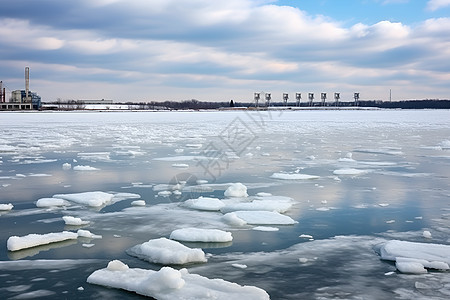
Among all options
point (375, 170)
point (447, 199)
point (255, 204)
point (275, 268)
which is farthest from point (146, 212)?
point (375, 170)

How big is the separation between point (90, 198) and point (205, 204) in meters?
1.93

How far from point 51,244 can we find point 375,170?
27.1 feet

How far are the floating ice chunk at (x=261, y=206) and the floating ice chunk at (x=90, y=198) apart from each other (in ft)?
6.58

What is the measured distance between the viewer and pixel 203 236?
547cm

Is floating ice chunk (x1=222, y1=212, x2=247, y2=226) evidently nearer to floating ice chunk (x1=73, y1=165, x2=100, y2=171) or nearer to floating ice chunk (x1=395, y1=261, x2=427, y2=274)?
floating ice chunk (x1=395, y1=261, x2=427, y2=274)

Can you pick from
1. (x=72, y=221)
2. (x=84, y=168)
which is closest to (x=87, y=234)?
(x=72, y=221)

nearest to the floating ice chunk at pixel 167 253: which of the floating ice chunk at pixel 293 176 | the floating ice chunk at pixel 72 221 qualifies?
the floating ice chunk at pixel 72 221

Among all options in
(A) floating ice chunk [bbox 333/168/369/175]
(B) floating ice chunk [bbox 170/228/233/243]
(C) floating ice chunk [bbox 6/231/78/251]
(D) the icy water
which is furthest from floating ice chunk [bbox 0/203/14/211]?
(A) floating ice chunk [bbox 333/168/369/175]

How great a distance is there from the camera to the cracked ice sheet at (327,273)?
12.8ft

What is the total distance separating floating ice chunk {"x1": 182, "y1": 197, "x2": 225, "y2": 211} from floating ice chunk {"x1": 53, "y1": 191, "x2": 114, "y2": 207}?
132 centimetres

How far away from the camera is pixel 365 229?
601 cm

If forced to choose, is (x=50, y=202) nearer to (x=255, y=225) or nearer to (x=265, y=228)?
(x=255, y=225)

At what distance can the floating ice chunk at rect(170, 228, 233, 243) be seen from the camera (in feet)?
17.8

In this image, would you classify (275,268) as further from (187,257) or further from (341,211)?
(341,211)
